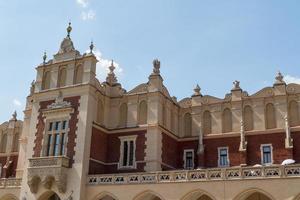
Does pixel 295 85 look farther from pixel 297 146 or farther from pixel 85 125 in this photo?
pixel 85 125

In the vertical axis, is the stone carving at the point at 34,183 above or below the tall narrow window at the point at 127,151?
below

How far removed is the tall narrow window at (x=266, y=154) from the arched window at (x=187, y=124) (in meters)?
6.27

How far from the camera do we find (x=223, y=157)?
33062mm

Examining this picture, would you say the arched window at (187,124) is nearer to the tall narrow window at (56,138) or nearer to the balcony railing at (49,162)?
the tall narrow window at (56,138)

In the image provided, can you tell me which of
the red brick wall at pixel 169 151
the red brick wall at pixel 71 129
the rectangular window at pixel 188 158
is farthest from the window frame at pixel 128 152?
the rectangular window at pixel 188 158

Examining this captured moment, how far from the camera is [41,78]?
34812mm

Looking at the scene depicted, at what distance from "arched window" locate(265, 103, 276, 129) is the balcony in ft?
50.4

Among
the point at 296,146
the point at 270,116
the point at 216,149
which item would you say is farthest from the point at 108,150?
the point at 296,146

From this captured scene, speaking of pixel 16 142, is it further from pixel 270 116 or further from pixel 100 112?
pixel 270 116

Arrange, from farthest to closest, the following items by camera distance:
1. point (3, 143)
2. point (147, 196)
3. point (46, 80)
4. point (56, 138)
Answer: point (3, 143), point (46, 80), point (56, 138), point (147, 196)

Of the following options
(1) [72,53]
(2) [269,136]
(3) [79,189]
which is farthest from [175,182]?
(1) [72,53]

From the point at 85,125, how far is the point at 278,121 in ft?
47.5

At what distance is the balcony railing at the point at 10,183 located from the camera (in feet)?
108

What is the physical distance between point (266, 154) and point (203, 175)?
791cm
